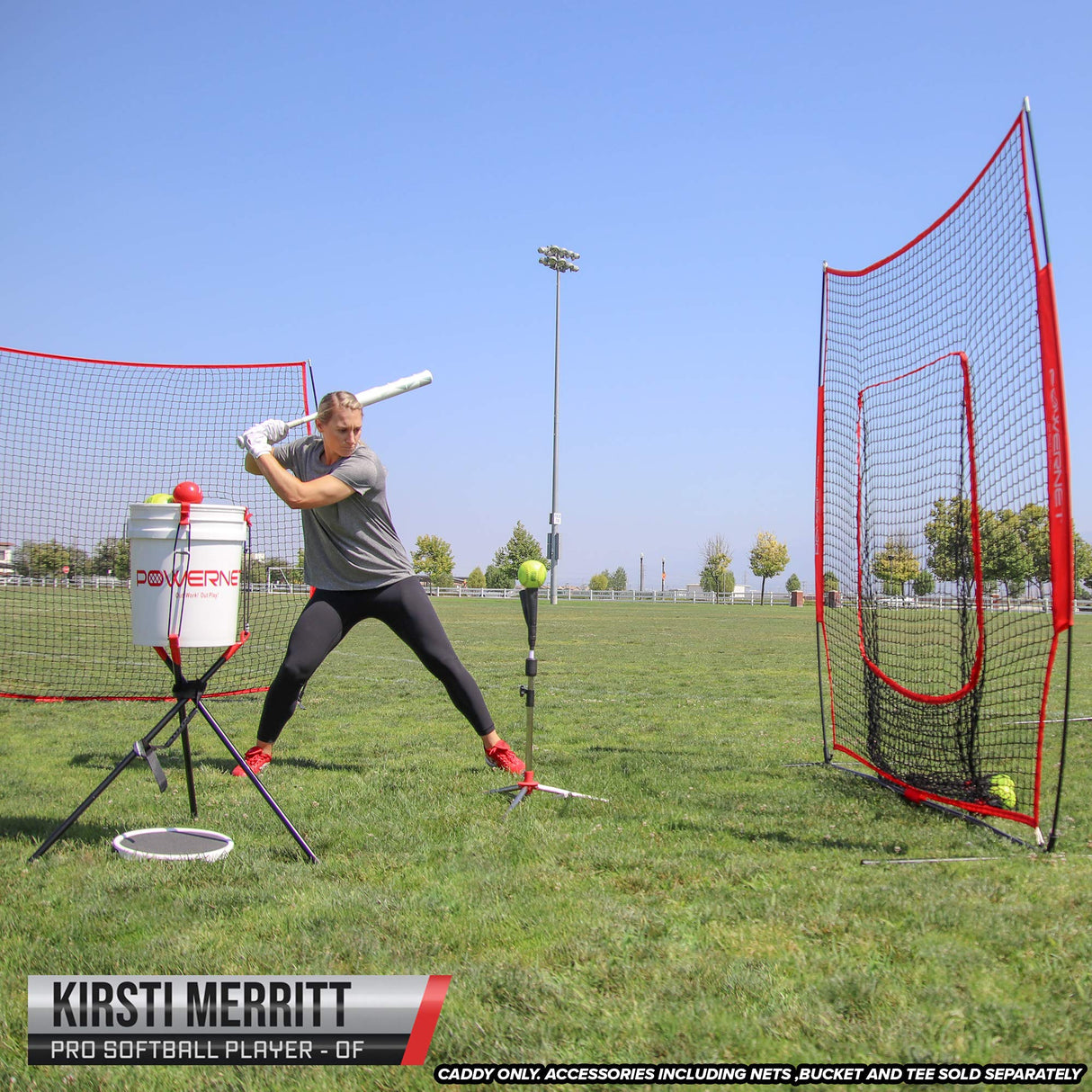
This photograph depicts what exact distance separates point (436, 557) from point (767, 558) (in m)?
28.8

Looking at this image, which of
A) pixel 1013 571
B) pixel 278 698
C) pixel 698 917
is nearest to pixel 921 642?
pixel 1013 571

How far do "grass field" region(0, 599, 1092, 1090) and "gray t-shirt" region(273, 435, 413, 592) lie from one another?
3.87ft

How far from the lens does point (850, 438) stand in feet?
20.5

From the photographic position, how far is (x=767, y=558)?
8138 cm

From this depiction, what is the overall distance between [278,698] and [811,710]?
538cm

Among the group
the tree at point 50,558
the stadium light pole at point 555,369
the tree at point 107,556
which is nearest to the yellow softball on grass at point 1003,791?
the tree at point 107,556

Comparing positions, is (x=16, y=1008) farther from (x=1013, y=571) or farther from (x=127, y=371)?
(x=1013, y=571)

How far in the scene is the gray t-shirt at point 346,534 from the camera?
510 centimetres

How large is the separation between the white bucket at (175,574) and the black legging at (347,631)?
3.73 feet

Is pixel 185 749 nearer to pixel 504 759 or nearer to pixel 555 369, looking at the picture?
pixel 504 759

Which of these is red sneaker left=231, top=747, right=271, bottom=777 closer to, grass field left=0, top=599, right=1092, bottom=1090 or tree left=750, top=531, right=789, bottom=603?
grass field left=0, top=599, right=1092, bottom=1090

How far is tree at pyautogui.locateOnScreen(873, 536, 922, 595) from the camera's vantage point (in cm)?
589

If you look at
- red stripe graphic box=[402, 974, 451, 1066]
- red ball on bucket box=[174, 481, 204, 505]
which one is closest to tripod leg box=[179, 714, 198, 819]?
red ball on bucket box=[174, 481, 204, 505]

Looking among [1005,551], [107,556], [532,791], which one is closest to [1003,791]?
[1005,551]
